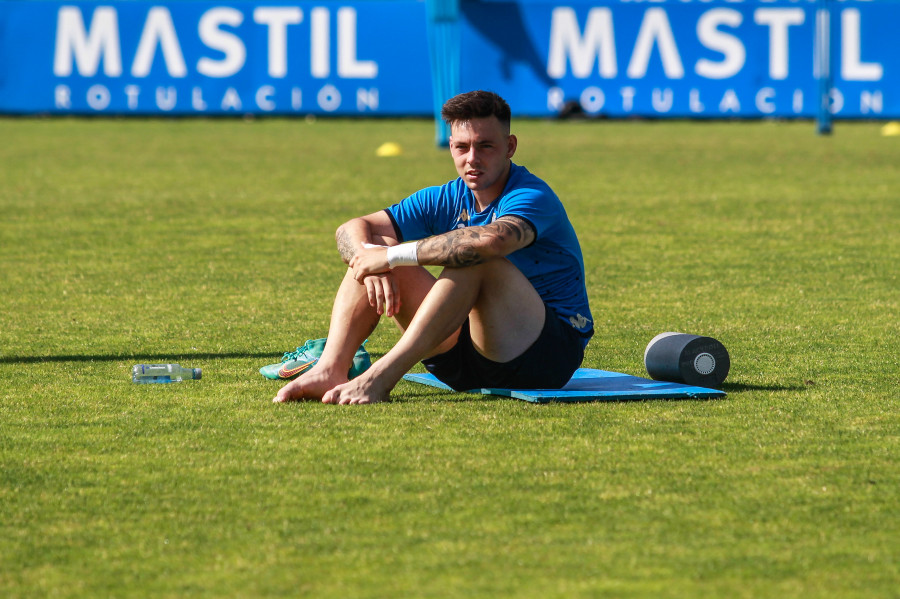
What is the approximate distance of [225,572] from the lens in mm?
3467

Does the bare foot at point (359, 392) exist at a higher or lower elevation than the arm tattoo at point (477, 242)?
lower

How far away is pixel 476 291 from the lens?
17.1ft

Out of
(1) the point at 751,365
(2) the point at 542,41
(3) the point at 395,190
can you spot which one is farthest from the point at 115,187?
(2) the point at 542,41

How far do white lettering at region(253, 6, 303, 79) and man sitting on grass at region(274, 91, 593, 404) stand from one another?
25733 mm

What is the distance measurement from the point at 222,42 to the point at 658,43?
30.4ft

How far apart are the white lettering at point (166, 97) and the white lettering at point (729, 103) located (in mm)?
11665

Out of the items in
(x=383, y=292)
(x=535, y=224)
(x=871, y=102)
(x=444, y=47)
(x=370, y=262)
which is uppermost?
(x=444, y=47)

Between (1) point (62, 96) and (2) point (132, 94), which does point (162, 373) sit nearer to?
(2) point (132, 94)

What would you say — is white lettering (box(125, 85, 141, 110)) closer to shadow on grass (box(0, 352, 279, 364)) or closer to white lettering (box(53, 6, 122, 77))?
white lettering (box(53, 6, 122, 77))

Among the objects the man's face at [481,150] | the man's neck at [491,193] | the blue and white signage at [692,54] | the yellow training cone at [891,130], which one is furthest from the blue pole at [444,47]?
the man's face at [481,150]

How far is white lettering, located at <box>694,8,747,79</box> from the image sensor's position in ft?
94.4

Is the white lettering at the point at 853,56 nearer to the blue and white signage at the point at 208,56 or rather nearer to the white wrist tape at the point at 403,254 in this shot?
the blue and white signage at the point at 208,56

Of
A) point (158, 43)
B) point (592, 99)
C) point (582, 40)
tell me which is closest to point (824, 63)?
point (582, 40)

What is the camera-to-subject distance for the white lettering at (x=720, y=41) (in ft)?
94.4
